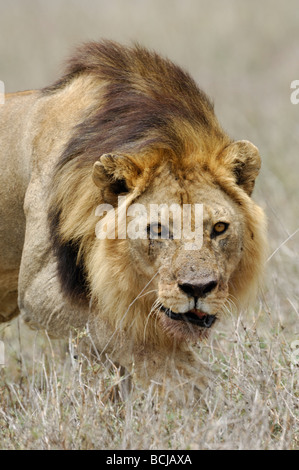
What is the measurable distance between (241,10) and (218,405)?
1799 centimetres

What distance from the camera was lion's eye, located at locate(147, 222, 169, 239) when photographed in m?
4.65

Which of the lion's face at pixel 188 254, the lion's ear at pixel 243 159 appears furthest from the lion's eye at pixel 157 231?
the lion's ear at pixel 243 159

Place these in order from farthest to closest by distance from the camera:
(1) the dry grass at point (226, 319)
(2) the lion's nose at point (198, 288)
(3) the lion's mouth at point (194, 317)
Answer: (3) the lion's mouth at point (194, 317) → (2) the lion's nose at point (198, 288) → (1) the dry grass at point (226, 319)

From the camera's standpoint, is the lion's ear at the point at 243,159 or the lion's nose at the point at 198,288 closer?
the lion's nose at the point at 198,288

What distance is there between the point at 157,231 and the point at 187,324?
543 millimetres

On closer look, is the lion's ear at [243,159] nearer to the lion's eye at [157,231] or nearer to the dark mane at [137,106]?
the dark mane at [137,106]

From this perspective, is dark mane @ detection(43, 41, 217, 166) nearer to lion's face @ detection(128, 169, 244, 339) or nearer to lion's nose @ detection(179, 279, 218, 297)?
lion's face @ detection(128, 169, 244, 339)

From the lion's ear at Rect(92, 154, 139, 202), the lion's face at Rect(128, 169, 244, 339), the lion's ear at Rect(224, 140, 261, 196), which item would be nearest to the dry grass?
the lion's face at Rect(128, 169, 244, 339)

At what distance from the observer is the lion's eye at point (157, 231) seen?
4.65 m

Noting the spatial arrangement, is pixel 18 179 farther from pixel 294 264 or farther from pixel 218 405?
pixel 294 264

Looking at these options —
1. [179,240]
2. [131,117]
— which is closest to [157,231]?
[179,240]

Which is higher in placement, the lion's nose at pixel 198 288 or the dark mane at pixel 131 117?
the dark mane at pixel 131 117
